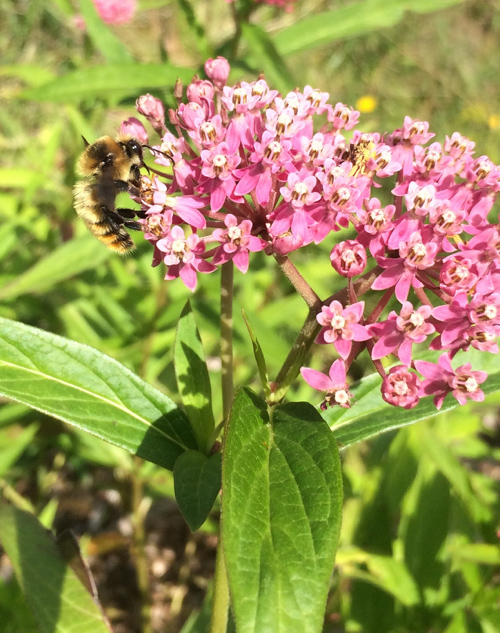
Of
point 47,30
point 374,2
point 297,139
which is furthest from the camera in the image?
point 47,30

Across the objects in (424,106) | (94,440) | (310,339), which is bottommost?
(424,106)

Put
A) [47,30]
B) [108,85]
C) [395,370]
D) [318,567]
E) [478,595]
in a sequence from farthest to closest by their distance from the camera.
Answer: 1. [47,30]
2. [108,85]
3. [478,595]
4. [395,370]
5. [318,567]

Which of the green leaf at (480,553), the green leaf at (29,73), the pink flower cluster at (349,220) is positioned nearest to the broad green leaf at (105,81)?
the pink flower cluster at (349,220)

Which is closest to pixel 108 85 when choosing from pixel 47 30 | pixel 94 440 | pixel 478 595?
pixel 94 440

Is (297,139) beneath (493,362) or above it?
above

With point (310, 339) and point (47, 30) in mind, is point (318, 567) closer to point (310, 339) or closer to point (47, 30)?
point (310, 339)

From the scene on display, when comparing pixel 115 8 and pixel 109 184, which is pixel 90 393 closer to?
pixel 109 184

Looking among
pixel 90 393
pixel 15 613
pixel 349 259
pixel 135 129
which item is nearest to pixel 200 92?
pixel 135 129
